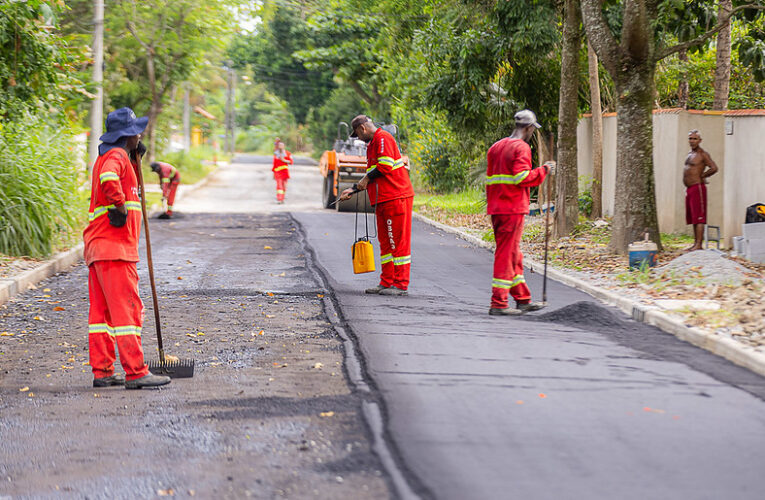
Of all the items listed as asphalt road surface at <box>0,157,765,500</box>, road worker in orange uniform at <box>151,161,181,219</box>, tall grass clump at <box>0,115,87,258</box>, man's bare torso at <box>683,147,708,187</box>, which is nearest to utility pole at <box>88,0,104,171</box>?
road worker in orange uniform at <box>151,161,181,219</box>

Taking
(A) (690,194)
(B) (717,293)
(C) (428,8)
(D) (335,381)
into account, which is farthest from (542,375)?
(C) (428,8)

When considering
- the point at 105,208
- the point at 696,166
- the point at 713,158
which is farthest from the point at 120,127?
the point at 713,158

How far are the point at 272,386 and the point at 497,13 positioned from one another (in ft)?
44.1

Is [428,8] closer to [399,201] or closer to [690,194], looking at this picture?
[690,194]

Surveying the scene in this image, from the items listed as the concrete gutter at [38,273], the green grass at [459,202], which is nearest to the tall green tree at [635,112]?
the concrete gutter at [38,273]

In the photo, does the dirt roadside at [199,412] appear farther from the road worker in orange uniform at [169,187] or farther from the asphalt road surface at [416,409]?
the road worker in orange uniform at [169,187]

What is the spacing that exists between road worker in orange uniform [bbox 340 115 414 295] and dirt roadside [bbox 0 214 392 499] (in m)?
0.93

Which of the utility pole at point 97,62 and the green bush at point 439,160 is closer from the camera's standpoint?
the utility pole at point 97,62

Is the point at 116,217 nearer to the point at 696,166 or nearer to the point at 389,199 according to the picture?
the point at 389,199

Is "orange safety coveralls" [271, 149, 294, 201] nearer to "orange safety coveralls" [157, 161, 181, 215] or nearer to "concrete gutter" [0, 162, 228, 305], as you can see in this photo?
"orange safety coveralls" [157, 161, 181, 215]

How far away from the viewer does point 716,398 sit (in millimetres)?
5918

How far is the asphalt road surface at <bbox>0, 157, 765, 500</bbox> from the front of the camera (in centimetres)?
441

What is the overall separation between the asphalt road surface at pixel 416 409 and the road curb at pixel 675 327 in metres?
0.14

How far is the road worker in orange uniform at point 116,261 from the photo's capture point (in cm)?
631
